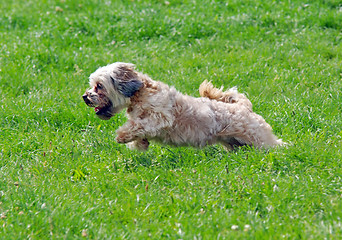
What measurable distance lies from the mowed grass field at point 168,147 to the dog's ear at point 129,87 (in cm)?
70

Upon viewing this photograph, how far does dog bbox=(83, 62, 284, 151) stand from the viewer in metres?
5.78

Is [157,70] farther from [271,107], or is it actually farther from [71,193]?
[71,193]

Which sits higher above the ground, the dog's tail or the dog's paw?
the dog's tail

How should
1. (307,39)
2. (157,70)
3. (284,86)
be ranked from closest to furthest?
(284,86), (157,70), (307,39)

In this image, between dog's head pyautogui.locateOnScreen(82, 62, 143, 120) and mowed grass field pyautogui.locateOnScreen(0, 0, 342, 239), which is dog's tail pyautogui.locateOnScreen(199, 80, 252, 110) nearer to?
mowed grass field pyautogui.locateOnScreen(0, 0, 342, 239)

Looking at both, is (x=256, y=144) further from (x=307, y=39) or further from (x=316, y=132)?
(x=307, y=39)

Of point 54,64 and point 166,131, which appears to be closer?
point 166,131

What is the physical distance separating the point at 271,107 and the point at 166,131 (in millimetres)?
1833

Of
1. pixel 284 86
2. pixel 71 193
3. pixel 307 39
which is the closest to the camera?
pixel 71 193

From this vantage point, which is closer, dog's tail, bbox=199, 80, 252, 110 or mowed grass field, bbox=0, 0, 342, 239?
mowed grass field, bbox=0, 0, 342, 239

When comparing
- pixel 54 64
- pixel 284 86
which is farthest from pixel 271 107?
pixel 54 64

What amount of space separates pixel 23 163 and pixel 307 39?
5.47 meters

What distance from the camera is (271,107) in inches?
275

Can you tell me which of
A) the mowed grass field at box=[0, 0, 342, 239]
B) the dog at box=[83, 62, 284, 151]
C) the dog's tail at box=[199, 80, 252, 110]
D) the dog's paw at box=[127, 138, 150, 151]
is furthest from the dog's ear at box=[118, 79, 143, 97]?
the dog's tail at box=[199, 80, 252, 110]
